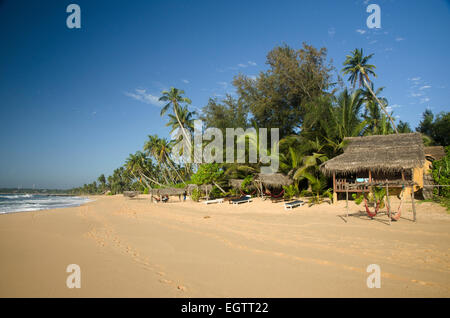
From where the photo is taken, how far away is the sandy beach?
3.38 meters

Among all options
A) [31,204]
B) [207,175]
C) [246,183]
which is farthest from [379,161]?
[31,204]

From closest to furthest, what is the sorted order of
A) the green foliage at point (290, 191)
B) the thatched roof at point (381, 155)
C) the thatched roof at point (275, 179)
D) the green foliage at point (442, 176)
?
1. the green foliage at point (442, 176)
2. the thatched roof at point (381, 155)
3. the green foliage at point (290, 191)
4. the thatched roof at point (275, 179)

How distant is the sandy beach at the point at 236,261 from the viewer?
3.38 m

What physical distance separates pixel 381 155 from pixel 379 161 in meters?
A: 0.65

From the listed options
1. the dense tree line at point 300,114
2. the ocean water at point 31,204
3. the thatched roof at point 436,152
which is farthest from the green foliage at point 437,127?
the ocean water at point 31,204

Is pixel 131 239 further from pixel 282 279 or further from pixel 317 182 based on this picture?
pixel 317 182

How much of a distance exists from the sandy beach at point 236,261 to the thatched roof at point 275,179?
7279 mm

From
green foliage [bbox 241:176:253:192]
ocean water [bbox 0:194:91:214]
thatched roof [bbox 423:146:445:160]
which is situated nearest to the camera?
green foliage [bbox 241:176:253:192]

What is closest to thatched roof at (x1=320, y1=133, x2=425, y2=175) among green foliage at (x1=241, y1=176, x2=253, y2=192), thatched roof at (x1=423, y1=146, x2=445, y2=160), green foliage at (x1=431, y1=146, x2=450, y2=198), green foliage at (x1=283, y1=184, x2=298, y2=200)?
green foliage at (x1=431, y1=146, x2=450, y2=198)

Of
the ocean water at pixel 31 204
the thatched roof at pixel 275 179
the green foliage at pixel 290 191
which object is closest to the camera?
the green foliage at pixel 290 191

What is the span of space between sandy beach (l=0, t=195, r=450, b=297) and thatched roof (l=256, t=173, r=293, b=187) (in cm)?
728

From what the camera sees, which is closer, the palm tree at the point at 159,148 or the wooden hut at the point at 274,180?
the wooden hut at the point at 274,180

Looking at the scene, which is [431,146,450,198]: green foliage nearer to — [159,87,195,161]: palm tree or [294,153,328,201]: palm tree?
[294,153,328,201]: palm tree

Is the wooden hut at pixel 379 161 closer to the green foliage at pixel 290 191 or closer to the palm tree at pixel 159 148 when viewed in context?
the green foliage at pixel 290 191
